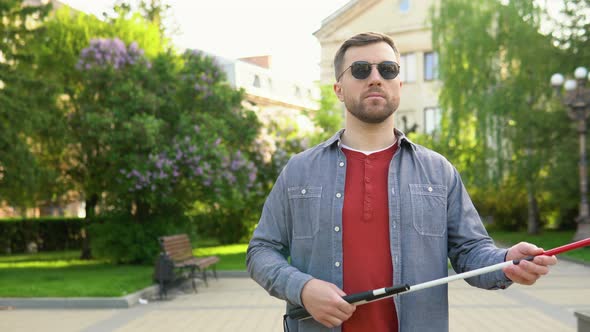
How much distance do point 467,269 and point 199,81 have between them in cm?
1593

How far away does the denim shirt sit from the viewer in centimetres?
244

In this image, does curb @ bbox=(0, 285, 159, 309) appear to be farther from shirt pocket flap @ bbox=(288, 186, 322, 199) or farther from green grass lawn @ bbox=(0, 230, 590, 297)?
shirt pocket flap @ bbox=(288, 186, 322, 199)

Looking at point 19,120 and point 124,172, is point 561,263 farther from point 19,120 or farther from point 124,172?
point 19,120

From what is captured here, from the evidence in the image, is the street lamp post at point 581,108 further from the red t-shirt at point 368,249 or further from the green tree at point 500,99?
the red t-shirt at point 368,249

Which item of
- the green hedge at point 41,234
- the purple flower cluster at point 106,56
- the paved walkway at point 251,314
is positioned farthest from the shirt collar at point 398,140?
the green hedge at point 41,234

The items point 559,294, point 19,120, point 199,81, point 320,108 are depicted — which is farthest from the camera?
point 320,108

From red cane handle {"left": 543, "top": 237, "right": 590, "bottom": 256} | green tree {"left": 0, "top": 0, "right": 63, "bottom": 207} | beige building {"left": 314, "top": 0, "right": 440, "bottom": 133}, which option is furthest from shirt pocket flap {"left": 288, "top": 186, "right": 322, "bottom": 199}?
beige building {"left": 314, "top": 0, "right": 440, "bottom": 133}

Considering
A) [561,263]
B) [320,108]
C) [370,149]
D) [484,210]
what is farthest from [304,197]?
[320,108]

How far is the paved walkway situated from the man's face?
6.20 m

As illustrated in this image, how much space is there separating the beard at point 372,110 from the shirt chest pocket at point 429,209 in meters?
0.28

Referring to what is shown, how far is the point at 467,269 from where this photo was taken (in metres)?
2.52

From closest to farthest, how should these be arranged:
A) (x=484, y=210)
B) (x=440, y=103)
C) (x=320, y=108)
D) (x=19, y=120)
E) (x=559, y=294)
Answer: (x=559, y=294)
(x=19, y=120)
(x=440, y=103)
(x=484, y=210)
(x=320, y=108)

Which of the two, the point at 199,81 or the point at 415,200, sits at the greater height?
the point at 199,81

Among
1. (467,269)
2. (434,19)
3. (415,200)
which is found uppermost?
(434,19)
